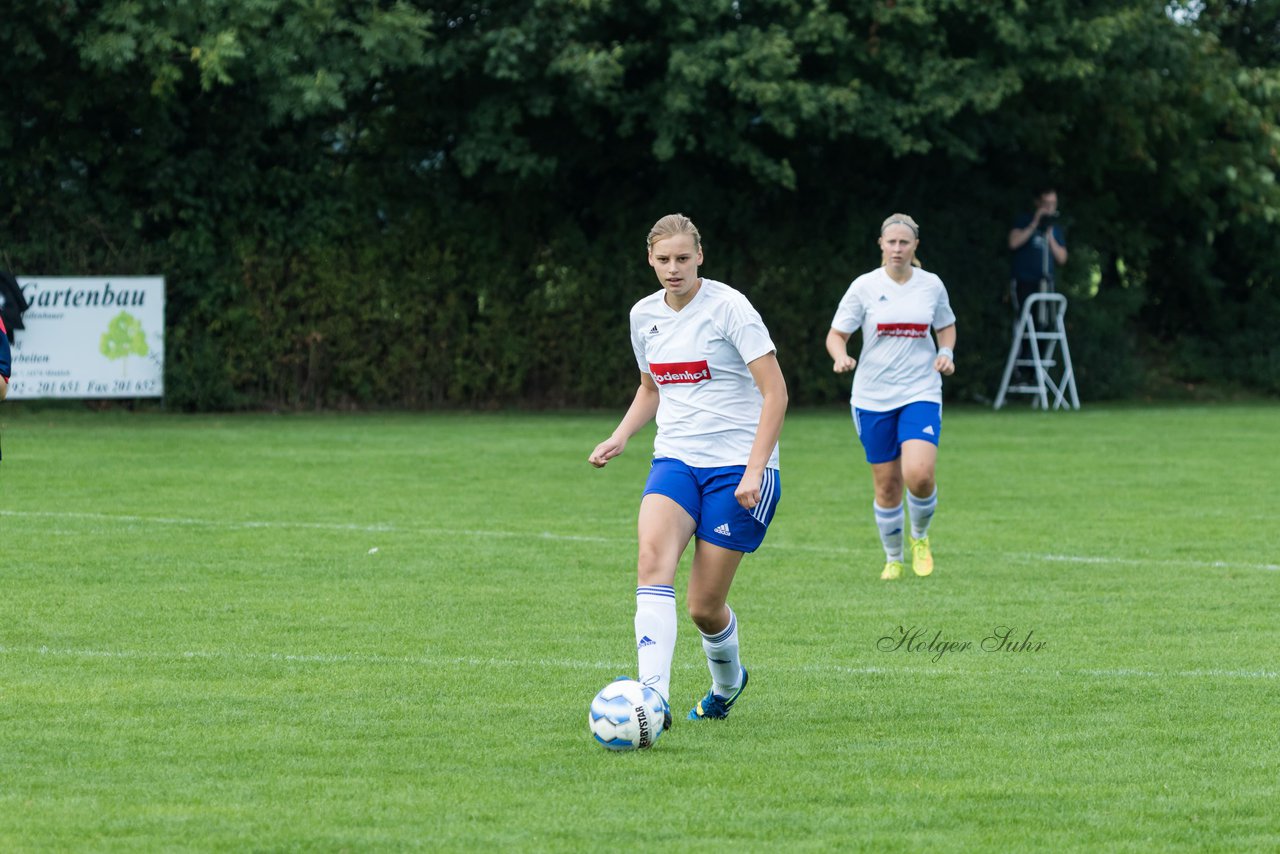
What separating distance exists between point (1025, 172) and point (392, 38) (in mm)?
10467

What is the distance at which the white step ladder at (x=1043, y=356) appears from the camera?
2717 cm

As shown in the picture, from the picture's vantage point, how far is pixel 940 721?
718cm

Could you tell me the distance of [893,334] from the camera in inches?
455

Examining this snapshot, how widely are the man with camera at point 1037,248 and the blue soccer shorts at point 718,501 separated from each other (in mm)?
20759

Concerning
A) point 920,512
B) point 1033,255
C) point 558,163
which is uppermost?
point 558,163

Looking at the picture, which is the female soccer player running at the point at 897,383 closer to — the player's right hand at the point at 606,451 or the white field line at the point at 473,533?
the white field line at the point at 473,533

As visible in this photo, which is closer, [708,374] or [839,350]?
[708,374]

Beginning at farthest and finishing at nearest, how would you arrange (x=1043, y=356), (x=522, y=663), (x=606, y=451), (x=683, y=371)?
(x=1043, y=356) → (x=522, y=663) → (x=606, y=451) → (x=683, y=371)

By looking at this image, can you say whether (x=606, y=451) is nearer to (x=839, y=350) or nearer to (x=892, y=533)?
(x=839, y=350)

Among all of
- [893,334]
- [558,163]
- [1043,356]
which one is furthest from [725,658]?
[1043,356]

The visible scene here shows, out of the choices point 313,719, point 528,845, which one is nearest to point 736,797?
point 528,845

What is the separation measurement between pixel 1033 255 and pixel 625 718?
21.8 metres

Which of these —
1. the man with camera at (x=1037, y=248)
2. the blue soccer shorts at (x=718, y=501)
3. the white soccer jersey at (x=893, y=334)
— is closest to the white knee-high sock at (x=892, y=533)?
the white soccer jersey at (x=893, y=334)

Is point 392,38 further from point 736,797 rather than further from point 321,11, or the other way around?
point 736,797
